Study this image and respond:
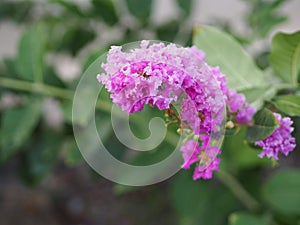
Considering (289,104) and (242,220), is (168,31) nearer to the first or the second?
(242,220)

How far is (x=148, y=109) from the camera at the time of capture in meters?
0.84

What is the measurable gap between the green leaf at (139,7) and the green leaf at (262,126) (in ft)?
1.68

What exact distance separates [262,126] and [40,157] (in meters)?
0.69

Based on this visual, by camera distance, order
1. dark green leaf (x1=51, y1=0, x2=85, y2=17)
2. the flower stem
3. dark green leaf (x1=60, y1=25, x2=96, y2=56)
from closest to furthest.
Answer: dark green leaf (x1=51, y1=0, x2=85, y2=17) → the flower stem → dark green leaf (x1=60, y1=25, x2=96, y2=56)

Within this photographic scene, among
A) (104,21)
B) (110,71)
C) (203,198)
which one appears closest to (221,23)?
(104,21)

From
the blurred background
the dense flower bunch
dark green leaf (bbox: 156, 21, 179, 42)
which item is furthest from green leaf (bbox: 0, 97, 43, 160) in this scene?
the dense flower bunch

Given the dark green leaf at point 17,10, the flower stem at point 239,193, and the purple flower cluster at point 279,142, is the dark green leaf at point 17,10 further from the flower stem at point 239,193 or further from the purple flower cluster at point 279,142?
the purple flower cluster at point 279,142

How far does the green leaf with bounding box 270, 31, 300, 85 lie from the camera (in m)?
0.55

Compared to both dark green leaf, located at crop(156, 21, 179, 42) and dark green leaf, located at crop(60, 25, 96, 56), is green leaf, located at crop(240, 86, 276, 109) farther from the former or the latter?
dark green leaf, located at crop(60, 25, 96, 56)

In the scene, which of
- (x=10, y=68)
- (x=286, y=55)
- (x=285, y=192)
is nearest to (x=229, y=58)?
(x=286, y=55)

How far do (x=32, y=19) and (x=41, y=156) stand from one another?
1.17ft

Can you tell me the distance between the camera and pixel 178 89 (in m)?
0.41

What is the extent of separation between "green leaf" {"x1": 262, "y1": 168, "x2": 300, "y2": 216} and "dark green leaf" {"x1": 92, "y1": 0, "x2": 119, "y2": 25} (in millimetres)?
435

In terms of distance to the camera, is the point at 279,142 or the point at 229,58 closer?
the point at 279,142
